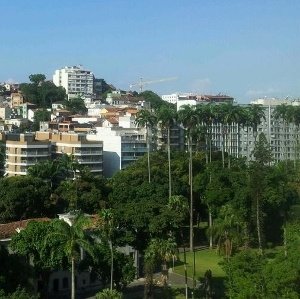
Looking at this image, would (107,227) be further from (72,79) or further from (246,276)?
(72,79)

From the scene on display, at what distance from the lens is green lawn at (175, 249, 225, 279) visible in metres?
44.6

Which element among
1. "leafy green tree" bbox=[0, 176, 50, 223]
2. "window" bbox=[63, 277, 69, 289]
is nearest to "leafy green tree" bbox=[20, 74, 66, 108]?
"leafy green tree" bbox=[0, 176, 50, 223]

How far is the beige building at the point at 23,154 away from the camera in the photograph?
78.8 metres

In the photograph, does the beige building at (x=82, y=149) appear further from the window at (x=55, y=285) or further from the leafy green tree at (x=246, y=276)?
the leafy green tree at (x=246, y=276)

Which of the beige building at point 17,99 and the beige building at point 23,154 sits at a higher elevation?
the beige building at point 17,99

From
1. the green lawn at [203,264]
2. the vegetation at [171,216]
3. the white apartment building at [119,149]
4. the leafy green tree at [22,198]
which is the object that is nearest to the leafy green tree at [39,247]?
the vegetation at [171,216]

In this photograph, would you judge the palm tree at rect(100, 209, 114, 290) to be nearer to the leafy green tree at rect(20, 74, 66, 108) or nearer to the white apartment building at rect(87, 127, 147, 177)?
the white apartment building at rect(87, 127, 147, 177)

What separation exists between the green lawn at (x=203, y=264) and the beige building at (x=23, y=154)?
3324 cm

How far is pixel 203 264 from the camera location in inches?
1873

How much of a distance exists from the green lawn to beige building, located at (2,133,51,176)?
33243 mm

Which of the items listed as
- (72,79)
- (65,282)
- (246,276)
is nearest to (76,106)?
(72,79)

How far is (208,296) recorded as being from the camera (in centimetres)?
3769

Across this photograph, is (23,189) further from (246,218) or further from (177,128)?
(177,128)

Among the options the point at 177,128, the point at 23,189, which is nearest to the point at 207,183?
the point at 23,189
